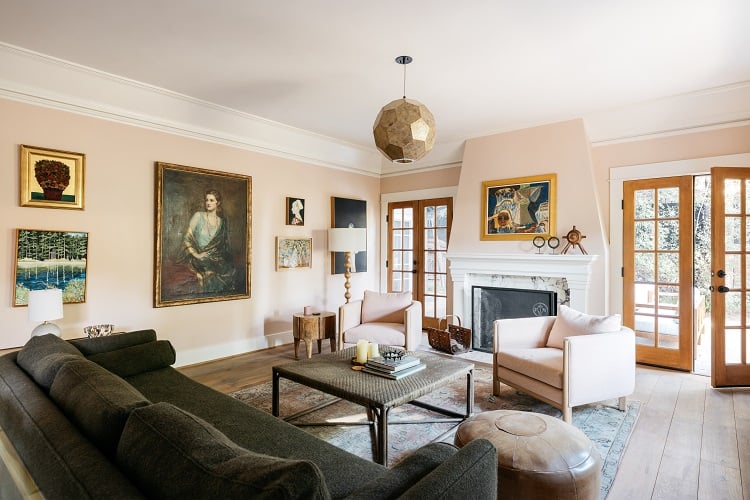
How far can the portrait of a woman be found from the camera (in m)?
4.30

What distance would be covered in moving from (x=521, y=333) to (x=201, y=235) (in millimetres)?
3237

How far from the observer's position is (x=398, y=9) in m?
2.58

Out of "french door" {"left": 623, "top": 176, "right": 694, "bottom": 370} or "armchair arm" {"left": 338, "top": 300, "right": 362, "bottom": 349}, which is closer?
"french door" {"left": 623, "top": 176, "right": 694, "bottom": 370}

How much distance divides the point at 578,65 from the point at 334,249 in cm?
328

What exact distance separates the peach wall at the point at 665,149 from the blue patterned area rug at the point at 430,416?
219cm

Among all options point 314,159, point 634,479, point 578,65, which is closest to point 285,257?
point 314,159

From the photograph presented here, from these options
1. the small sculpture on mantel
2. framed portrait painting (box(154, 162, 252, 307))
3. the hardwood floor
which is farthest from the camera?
the small sculpture on mantel

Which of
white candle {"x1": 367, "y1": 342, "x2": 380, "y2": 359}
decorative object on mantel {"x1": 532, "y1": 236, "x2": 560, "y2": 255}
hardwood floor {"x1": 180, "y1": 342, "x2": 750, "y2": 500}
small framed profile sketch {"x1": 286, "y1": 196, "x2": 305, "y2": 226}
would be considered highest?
small framed profile sketch {"x1": 286, "y1": 196, "x2": 305, "y2": 226}

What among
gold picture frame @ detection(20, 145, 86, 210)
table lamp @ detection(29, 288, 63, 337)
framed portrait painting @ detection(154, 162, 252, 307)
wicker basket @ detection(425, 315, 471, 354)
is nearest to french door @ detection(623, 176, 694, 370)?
wicker basket @ detection(425, 315, 471, 354)

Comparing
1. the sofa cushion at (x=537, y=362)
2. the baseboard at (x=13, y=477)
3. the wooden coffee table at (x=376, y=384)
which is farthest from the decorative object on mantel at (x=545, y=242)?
the baseboard at (x=13, y=477)

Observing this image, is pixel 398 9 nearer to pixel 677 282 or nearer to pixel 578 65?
pixel 578 65

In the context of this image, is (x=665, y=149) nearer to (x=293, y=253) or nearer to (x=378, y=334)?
(x=378, y=334)

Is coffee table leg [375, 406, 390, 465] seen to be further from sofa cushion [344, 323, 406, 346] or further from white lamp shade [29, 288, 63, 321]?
white lamp shade [29, 288, 63, 321]

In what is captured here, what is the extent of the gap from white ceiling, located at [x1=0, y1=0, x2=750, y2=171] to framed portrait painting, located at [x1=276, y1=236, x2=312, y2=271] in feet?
5.38
